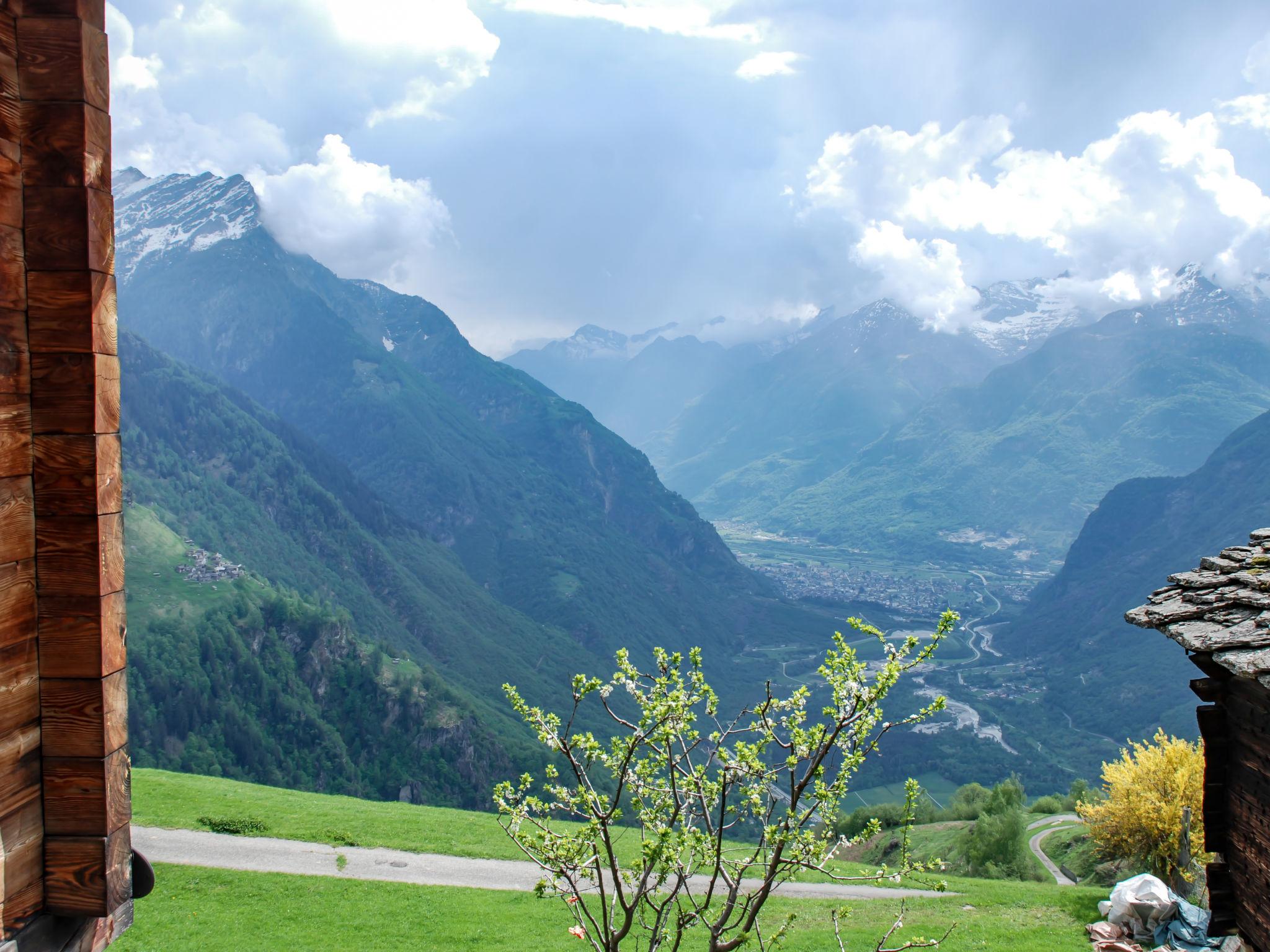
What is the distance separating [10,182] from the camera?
4891 millimetres

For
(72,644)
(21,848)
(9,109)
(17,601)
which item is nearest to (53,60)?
(9,109)

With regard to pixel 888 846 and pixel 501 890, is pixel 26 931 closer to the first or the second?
pixel 501 890

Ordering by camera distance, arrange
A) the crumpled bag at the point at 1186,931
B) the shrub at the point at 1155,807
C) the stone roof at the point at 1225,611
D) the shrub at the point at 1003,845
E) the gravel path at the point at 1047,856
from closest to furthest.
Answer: the stone roof at the point at 1225,611 → the crumpled bag at the point at 1186,931 → the shrub at the point at 1155,807 → the shrub at the point at 1003,845 → the gravel path at the point at 1047,856

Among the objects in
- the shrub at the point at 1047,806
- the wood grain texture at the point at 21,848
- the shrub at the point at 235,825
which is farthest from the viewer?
the shrub at the point at 1047,806

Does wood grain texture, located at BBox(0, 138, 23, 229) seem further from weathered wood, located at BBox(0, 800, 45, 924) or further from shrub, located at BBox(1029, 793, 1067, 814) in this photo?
shrub, located at BBox(1029, 793, 1067, 814)

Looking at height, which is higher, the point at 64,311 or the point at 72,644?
the point at 64,311

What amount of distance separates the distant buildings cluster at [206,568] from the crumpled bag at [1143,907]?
493ft

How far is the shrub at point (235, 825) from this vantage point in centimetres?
2725

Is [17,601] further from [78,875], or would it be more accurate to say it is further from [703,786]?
[703,786]

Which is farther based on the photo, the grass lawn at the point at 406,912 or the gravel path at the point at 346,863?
the gravel path at the point at 346,863

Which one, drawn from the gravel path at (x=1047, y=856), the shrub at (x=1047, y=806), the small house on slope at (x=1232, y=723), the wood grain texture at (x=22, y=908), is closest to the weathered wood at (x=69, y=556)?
the wood grain texture at (x=22, y=908)

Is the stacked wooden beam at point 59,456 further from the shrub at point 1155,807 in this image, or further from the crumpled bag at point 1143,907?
the shrub at point 1155,807

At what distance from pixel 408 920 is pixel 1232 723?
2074cm

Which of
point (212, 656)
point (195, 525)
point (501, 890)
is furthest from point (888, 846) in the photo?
point (195, 525)
